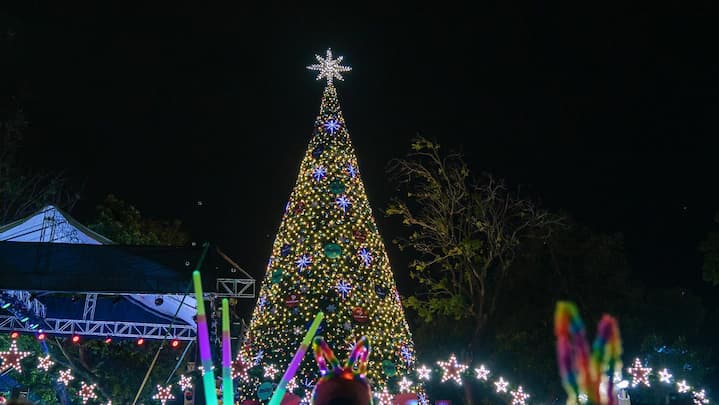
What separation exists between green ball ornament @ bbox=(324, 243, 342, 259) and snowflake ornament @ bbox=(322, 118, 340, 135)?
235cm

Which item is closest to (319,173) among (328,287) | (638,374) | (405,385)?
(328,287)

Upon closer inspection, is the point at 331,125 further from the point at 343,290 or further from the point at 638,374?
the point at 638,374

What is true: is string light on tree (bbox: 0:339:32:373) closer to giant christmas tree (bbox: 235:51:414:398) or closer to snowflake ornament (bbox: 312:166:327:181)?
giant christmas tree (bbox: 235:51:414:398)

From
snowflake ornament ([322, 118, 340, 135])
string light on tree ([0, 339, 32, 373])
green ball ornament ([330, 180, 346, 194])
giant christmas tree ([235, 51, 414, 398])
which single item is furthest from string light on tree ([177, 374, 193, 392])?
snowflake ornament ([322, 118, 340, 135])

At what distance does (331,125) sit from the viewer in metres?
12.4

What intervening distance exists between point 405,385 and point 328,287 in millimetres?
2193

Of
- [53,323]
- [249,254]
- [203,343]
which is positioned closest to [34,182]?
[53,323]

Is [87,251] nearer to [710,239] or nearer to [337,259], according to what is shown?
[337,259]

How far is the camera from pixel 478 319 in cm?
1598

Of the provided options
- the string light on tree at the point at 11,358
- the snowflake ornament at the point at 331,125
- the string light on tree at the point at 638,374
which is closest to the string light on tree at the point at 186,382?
the string light on tree at the point at 11,358

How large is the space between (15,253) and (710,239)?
15649 mm

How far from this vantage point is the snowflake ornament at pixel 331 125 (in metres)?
12.4

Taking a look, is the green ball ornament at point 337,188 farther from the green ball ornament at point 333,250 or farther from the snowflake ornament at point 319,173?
the green ball ornament at point 333,250

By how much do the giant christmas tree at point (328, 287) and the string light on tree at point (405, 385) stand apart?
0.09 meters
